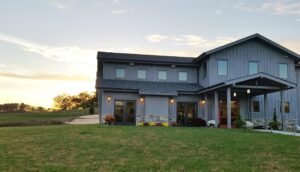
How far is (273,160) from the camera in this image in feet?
28.1

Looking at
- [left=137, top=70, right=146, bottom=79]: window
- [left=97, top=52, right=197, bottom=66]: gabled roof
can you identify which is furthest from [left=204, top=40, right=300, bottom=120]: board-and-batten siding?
[left=137, top=70, right=146, bottom=79]: window

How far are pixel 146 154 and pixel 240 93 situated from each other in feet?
52.3

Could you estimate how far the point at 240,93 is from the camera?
76.6ft

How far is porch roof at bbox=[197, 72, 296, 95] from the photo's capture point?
737 inches

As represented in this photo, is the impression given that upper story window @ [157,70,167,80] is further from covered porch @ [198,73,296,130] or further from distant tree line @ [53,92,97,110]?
distant tree line @ [53,92,97,110]

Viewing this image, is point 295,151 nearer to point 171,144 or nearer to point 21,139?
point 171,144

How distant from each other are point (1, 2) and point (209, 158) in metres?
15.2

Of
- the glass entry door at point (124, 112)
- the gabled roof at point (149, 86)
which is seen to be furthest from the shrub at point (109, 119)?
the gabled roof at point (149, 86)

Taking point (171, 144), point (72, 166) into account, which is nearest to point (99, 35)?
point (171, 144)

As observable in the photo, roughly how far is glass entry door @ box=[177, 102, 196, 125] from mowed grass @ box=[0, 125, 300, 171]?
1093 cm

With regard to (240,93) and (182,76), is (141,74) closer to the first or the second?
(182,76)

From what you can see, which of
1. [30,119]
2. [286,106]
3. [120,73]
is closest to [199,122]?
[120,73]

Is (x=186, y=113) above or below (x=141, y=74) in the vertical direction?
below

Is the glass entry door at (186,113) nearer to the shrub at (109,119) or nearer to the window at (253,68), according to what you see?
the window at (253,68)
